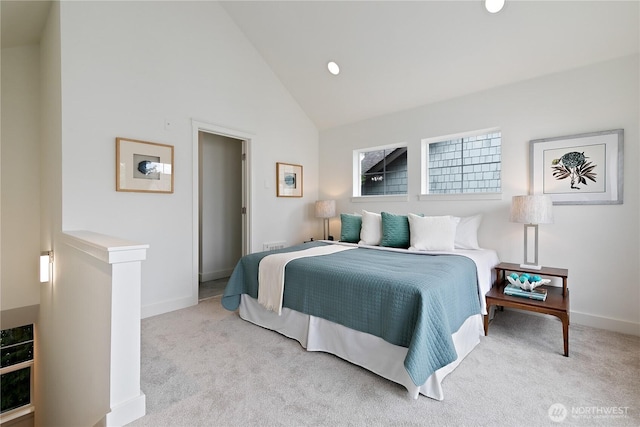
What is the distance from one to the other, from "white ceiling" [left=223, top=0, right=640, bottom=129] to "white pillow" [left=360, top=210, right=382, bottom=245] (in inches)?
59.5

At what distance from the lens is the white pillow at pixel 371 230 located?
11.3 ft

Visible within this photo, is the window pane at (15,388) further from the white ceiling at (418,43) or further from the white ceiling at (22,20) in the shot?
the white ceiling at (418,43)

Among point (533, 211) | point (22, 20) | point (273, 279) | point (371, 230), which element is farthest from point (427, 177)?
point (22, 20)

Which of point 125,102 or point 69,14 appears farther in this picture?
point 125,102

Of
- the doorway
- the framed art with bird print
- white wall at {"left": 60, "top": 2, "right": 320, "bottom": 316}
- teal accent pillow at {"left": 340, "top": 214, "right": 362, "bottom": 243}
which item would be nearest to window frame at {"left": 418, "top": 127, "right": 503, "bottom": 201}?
the framed art with bird print

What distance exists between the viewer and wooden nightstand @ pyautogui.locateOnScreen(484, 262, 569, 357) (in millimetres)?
2084

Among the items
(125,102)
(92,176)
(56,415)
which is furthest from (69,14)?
(56,415)

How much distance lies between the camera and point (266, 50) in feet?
12.7

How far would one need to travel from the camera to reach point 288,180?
4379 mm

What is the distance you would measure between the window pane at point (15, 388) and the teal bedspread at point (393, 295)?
3040 mm

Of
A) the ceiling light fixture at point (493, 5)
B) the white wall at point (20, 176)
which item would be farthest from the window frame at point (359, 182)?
the white wall at point (20, 176)

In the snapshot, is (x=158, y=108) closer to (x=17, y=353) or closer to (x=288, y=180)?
(x=288, y=180)

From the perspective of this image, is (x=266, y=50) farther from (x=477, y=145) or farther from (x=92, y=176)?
(x=477, y=145)

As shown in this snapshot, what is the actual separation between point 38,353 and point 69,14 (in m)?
3.58
